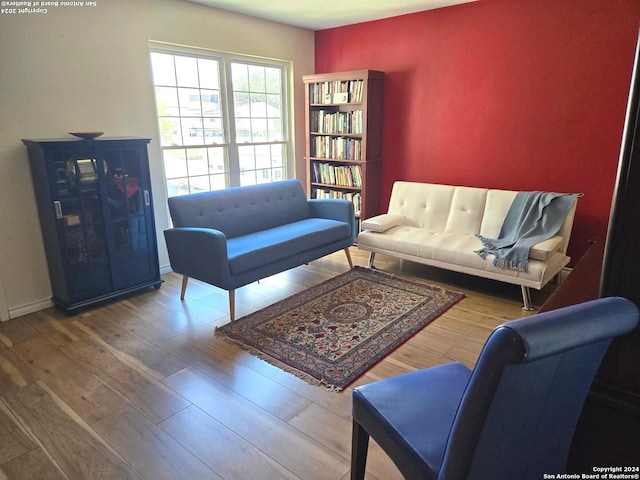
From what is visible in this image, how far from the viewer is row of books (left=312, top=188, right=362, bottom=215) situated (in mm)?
4734

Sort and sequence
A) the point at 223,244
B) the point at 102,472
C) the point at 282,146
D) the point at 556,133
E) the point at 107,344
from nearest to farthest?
1. the point at 102,472
2. the point at 107,344
3. the point at 223,244
4. the point at 556,133
5. the point at 282,146

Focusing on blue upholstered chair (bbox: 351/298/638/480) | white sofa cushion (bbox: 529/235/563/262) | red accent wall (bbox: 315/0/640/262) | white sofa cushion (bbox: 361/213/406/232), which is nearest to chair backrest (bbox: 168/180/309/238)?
white sofa cushion (bbox: 361/213/406/232)

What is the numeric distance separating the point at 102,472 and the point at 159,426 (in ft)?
0.97

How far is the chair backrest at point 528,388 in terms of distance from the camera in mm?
797

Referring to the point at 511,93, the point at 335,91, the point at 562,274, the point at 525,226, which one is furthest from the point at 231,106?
the point at 562,274

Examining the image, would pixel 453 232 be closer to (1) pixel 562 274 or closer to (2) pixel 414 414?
(1) pixel 562 274

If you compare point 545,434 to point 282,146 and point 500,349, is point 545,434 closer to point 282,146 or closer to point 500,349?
point 500,349

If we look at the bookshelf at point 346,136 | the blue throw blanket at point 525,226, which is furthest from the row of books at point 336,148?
the blue throw blanket at point 525,226

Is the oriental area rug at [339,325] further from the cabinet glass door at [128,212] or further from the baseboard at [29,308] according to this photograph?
the baseboard at [29,308]

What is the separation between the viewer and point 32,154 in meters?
2.96

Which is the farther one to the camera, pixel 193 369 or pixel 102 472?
pixel 193 369

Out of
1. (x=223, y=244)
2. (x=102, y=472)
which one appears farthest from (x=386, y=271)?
(x=102, y=472)

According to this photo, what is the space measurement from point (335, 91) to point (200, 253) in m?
2.53

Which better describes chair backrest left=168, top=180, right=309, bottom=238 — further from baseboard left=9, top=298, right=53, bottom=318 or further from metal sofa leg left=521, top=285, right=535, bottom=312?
metal sofa leg left=521, top=285, right=535, bottom=312
